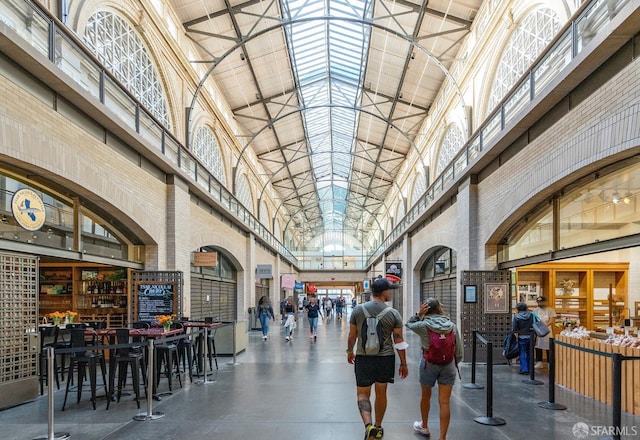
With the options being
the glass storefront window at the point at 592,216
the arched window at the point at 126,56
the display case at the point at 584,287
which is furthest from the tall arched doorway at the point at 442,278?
the arched window at the point at 126,56

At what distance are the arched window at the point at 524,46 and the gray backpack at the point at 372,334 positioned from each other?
752 centimetres

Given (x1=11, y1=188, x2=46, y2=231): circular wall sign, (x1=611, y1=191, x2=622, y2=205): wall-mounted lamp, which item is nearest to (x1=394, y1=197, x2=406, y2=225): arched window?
(x1=611, y1=191, x2=622, y2=205): wall-mounted lamp

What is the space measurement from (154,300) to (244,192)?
51.7 ft

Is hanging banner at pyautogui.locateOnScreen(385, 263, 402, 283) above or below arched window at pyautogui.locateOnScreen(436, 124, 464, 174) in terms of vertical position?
below

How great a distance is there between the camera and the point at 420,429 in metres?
5.68

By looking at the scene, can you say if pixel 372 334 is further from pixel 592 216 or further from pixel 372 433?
pixel 592 216

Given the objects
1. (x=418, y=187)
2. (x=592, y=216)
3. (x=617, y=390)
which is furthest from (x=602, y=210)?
(x=418, y=187)

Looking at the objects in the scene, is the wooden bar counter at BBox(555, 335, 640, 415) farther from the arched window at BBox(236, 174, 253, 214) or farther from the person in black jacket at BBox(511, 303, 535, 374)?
the arched window at BBox(236, 174, 253, 214)

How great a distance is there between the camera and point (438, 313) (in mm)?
5652

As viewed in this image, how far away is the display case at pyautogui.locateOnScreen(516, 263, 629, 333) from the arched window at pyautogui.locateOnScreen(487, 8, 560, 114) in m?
4.55

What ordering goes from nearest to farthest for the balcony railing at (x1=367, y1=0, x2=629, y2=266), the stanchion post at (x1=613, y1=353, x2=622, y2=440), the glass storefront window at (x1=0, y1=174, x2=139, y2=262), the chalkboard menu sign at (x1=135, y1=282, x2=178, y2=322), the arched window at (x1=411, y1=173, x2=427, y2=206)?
the stanchion post at (x1=613, y1=353, x2=622, y2=440)
the balcony railing at (x1=367, y1=0, x2=629, y2=266)
the glass storefront window at (x1=0, y1=174, x2=139, y2=262)
the chalkboard menu sign at (x1=135, y1=282, x2=178, y2=322)
the arched window at (x1=411, y1=173, x2=427, y2=206)

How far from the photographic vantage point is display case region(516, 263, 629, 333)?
41.6 ft

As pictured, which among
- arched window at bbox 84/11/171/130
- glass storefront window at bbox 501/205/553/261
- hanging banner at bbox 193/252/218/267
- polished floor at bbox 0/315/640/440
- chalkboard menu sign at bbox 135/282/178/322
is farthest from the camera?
hanging banner at bbox 193/252/218/267

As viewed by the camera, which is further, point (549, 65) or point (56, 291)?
point (56, 291)
